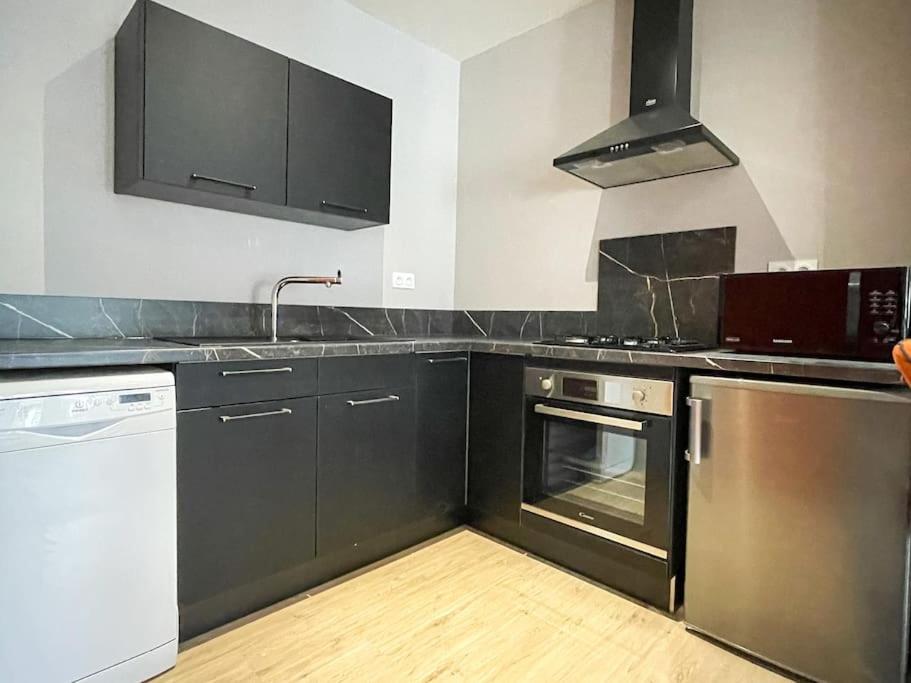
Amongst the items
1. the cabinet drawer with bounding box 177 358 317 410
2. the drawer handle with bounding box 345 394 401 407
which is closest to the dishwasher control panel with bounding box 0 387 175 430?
the cabinet drawer with bounding box 177 358 317 410

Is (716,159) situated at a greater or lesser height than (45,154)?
greater

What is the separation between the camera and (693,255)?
2.26 meters

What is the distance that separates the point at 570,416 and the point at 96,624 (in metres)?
1.62

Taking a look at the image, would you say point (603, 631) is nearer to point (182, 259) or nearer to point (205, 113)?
point (182, 259)

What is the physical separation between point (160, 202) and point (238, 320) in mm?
562

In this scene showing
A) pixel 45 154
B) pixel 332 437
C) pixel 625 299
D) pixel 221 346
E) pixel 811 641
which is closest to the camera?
pixel 811 641

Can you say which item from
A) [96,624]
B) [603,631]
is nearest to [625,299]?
[603,631]

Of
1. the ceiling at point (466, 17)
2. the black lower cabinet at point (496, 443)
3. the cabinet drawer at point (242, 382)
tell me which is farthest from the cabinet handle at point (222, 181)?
the ceiling at point (466, 17)

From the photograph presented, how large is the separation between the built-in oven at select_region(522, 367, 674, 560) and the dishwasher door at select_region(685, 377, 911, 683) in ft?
0.38

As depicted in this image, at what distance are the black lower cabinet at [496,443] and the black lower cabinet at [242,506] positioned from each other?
83 cm

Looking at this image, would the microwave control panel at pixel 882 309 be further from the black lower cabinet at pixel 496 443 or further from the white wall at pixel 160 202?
the white wall at pixel 160 202

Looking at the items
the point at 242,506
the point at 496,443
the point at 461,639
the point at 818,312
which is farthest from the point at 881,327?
the point at 242,506

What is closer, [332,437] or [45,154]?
[45,154]

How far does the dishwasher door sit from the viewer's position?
134 cm
